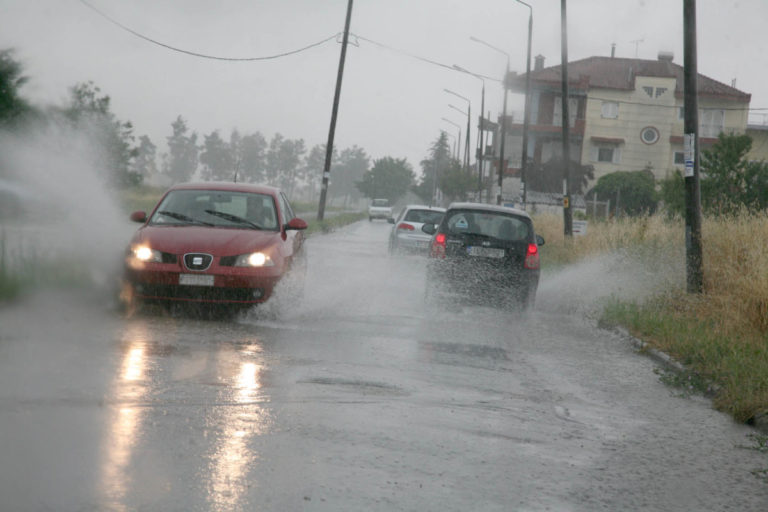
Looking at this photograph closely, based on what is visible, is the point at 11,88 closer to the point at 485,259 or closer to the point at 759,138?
the point at 485,259

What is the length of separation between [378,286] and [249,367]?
31.2 feet

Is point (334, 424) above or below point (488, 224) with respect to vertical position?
below

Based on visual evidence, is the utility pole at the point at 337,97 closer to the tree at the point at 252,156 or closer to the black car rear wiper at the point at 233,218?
the black car rear wiper at the point at 233,218

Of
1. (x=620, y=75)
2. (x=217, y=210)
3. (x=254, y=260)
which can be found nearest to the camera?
(x=254, y=260)

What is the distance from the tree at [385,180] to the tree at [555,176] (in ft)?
285

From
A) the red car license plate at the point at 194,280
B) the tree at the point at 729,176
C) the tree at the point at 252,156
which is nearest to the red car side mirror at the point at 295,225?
the red car license plate at the point at 194,280

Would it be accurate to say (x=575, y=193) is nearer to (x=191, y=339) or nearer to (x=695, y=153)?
(x=695, y=153)

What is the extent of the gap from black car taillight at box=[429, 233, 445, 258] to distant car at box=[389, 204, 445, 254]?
35.2 ft

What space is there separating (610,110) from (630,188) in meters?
10.5

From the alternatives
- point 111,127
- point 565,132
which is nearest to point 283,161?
point 111,127

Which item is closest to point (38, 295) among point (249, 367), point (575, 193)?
point (249, 367)

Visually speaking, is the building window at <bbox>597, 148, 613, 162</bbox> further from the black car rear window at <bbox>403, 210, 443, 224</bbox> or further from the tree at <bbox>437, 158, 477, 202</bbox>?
the black car rear window at <bbox>403, 210, 443, 224</bbox>

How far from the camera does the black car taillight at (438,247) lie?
47.6ft

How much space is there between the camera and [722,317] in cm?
1212
